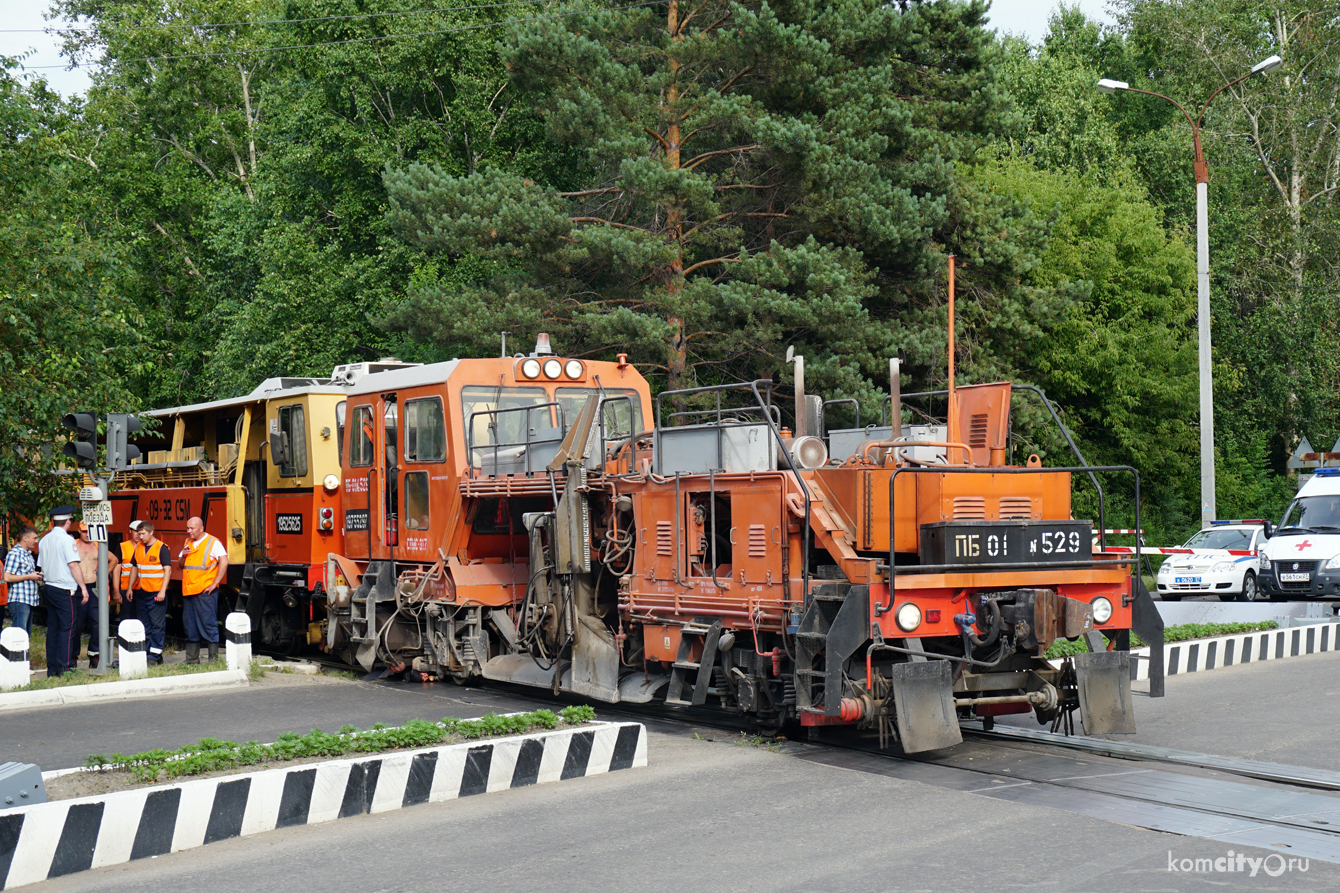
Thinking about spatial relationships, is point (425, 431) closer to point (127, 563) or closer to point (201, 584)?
point (201, 584)

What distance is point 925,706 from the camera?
870 cm

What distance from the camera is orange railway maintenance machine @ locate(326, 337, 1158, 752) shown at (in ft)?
29.9

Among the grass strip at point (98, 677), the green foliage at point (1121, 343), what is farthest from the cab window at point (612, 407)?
the green foliage at point (1121, 343)

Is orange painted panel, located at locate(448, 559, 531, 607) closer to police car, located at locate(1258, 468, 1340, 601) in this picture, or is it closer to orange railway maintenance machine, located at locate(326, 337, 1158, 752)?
orange railway maintenance machine, located at locate(326, 337, 1158, 752)

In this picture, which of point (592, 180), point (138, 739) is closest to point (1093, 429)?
point (592, 180)

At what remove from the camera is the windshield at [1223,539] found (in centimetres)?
2509

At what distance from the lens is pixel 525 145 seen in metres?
29.6

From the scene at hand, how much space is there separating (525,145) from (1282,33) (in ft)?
81.8

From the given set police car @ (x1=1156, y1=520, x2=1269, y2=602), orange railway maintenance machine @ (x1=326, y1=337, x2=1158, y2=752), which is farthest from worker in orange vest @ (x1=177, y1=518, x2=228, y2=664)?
police car @ (x1=1156, y1=520, x2=1269, y2=602)

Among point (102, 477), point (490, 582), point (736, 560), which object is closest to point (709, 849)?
point (736, 560)

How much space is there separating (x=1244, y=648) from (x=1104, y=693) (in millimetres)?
7603

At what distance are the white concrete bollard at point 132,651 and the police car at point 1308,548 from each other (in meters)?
19.3

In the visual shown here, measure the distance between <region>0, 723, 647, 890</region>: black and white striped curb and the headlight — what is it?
6.76 feet

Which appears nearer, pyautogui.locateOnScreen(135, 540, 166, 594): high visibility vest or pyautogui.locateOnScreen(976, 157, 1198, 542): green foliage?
pyautogui.locateOnScreen(135, 540, 166, 594): high visibility vest
